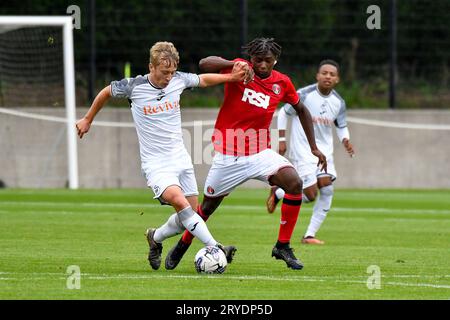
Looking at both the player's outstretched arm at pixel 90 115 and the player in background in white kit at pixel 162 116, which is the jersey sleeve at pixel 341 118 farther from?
the player's outstretched arm at pixel 90 115

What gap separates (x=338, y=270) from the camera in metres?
11.1

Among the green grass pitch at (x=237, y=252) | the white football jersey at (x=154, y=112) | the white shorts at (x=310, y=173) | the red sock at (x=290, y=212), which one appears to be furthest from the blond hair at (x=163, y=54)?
the white shorts at (x=310, y=173)

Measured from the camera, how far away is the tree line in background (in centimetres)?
2559

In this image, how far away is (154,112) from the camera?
428 inches

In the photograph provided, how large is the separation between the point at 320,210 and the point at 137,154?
32.7ft

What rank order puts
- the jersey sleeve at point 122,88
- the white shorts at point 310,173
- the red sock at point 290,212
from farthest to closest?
the white shorts at point 310,173 → the red sock at point 290,212 → the jersey sleeve at point 122,88

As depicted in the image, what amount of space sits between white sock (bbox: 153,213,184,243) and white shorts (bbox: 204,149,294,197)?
573 millimetres

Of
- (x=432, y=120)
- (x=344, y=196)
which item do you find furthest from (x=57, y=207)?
(x=432, y=120)

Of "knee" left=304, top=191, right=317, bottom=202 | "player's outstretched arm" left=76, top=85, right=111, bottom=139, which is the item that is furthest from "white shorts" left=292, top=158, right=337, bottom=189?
"player's outstretched arm" left=76, top=85, right=111, bottom=139

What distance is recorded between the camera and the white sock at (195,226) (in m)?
10.5

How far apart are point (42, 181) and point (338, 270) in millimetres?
14550

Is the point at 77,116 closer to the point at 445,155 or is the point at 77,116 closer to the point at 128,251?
the point at 445,155

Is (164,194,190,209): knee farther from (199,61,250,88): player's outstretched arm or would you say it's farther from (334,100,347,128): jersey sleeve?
(334,100,347,128): jersey sleeve

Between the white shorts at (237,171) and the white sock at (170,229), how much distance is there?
22.6 inches
